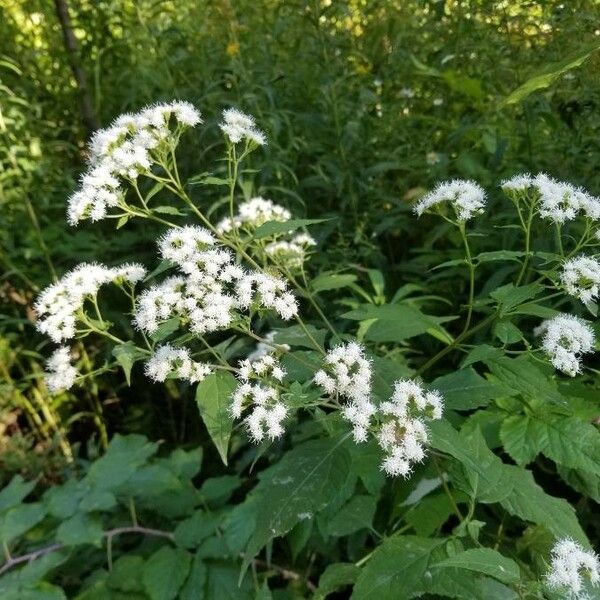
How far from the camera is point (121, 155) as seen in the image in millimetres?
1337

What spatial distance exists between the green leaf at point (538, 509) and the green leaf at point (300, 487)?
1.05 ft

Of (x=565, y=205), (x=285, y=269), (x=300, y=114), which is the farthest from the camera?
(x=300, y=114)

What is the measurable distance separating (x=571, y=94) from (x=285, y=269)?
1337 millimetres

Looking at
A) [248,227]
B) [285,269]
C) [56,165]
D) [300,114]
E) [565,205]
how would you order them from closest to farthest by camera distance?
1. [565,205]
2. [285,269]
3. [248,227]
4. [300,114]
5. [56,165]

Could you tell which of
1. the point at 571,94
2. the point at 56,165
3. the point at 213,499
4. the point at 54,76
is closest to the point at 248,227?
the point at 213,499

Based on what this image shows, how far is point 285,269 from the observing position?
4.91ft

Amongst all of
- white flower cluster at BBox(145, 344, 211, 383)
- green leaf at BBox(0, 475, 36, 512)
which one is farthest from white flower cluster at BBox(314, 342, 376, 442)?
green leaf at BBox(0, 475, 36, 512)

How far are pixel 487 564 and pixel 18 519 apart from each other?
1437 mm

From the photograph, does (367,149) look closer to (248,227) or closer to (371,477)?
(248,227)

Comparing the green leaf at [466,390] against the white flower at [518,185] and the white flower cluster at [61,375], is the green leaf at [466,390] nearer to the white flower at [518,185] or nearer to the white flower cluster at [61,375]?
the white flower at [518,185]

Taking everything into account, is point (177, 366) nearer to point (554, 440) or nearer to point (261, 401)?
point (261, 401)

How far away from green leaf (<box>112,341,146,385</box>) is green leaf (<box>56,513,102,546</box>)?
0.73m

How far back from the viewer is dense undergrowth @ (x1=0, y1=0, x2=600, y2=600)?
3.77 ft

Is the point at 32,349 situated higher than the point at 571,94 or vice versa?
the point at 571,94
